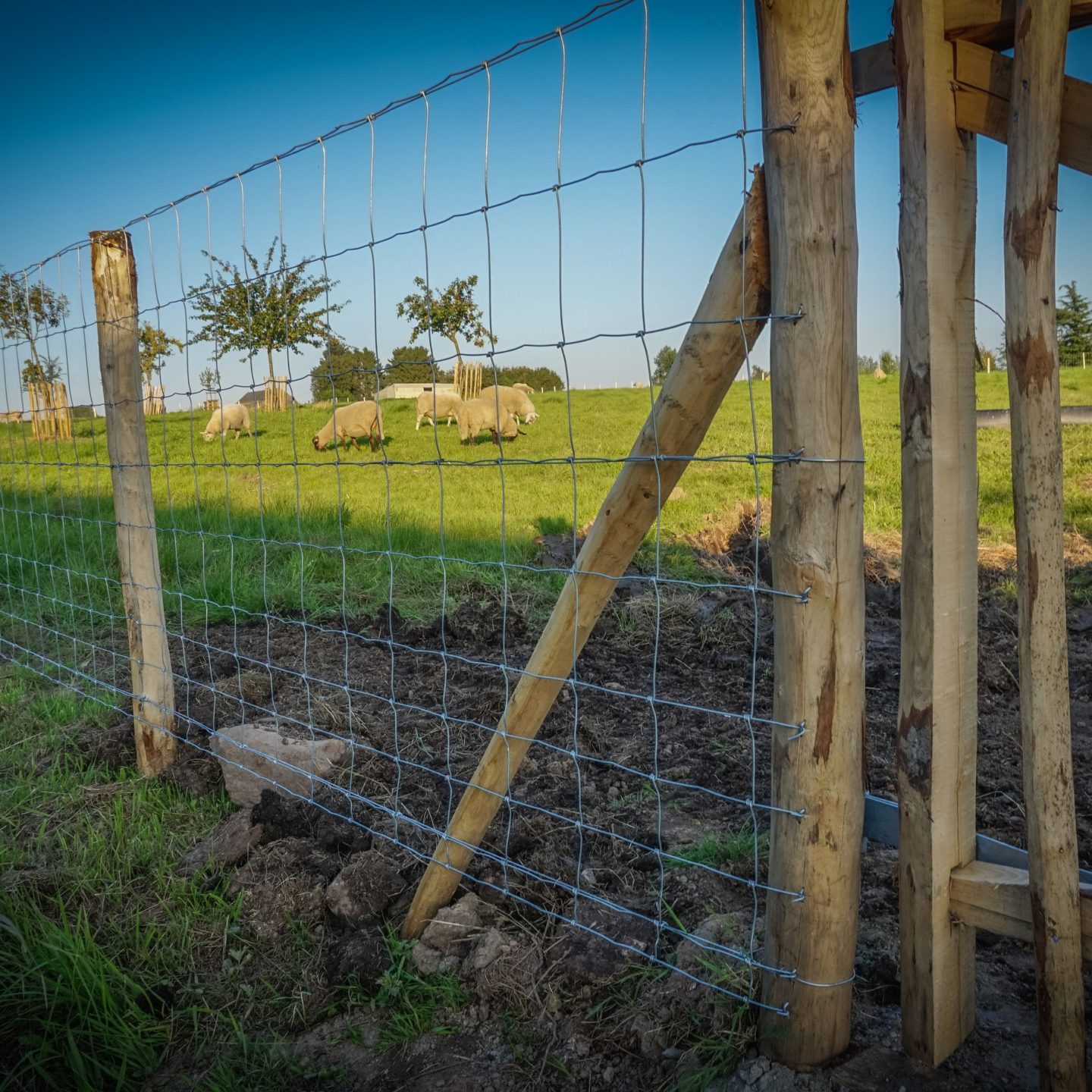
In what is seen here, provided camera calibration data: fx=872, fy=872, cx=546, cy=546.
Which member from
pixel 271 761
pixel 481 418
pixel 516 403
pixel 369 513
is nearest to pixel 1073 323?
pixel 271 761

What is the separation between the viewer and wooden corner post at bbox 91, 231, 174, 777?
378 cm

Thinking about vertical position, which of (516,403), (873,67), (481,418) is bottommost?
(481,418)

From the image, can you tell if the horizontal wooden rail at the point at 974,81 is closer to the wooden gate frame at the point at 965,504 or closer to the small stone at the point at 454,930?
the wooden gate frame at the point at 965,504

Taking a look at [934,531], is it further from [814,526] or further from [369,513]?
[369,513]

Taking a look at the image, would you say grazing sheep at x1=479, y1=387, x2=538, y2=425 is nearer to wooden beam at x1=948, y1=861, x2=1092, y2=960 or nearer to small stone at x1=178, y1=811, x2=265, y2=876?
small stone at x1=178, y1=811, x2=265, y2=876

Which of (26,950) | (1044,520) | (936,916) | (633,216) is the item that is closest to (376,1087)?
(26,950)

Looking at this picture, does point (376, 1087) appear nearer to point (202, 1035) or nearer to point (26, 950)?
point (202, 1035)

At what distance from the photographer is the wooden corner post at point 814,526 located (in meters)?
1.63

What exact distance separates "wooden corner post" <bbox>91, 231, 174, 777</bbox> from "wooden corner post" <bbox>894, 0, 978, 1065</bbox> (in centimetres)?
315

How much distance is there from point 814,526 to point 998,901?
32.9 inches

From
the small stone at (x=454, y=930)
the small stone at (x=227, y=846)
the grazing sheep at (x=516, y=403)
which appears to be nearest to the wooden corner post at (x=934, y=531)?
the small stone at (x=454, y=930)

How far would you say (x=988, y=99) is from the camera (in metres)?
1.65

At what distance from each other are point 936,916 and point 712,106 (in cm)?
176

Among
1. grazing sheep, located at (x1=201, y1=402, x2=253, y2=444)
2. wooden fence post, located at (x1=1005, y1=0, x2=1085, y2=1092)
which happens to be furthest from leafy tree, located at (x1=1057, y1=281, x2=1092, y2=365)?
grazing sheep, located at (x1=201, y1=402, x2=253, y2=444)
